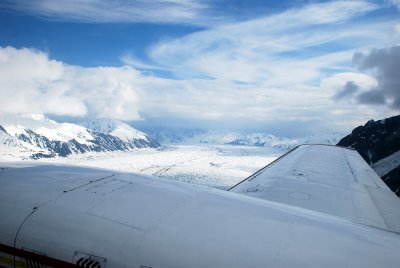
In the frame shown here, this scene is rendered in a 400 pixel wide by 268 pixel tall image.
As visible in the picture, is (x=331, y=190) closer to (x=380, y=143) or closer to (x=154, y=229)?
(x=154, y=229)

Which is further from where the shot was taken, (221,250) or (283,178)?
(283,178)

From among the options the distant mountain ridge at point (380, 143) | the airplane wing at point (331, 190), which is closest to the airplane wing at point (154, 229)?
the airplane wing at point (331, 190)

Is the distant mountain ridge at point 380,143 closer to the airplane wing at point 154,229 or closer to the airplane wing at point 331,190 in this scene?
the airplane wing at point 331,190

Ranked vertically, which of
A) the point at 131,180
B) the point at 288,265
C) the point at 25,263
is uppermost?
the point at 131,180

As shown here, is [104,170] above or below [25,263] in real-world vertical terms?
above

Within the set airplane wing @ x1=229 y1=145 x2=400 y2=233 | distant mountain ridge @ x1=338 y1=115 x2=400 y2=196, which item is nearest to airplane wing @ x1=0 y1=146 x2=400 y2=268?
airplane wing @ x1=229 y1=145 x2=400 y2=233

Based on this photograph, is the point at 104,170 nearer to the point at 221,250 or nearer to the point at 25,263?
the point at 25,263

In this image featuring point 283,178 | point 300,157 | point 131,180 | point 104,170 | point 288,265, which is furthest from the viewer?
point 300,157

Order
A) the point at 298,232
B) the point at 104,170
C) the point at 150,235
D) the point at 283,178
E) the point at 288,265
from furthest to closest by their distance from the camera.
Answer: the point at 283,178 < the point at 104,170 < the point at 298,232 < the point at 150,235 < the point at 288,265

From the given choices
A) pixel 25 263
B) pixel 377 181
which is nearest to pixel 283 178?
pixel 377 181
